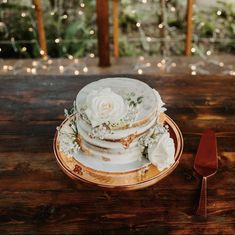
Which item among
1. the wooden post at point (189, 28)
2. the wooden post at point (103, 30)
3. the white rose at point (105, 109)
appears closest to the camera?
the white rose at point (105, 109)

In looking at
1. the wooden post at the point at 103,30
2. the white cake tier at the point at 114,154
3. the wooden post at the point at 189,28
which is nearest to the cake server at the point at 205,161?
the white cake tier at the point at 114,154

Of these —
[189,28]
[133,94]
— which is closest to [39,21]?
[189,28]

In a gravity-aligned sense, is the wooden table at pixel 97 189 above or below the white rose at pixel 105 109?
below

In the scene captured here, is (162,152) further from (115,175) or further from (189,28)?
(189,28)

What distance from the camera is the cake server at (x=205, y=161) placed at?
1.03 meters

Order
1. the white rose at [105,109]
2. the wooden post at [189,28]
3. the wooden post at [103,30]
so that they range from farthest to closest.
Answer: the wooden post at [189,28] < the wooden post at [103,30] < the white rose at [105,109]

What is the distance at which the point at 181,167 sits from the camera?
115 cm

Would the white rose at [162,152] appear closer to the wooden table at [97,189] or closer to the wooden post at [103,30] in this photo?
the wooden table at [97,189]

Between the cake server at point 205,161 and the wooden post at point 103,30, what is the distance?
4.42 feet

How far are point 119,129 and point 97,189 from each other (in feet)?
0.59

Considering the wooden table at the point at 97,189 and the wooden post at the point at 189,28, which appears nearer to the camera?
the wooden table at the point at 97,189

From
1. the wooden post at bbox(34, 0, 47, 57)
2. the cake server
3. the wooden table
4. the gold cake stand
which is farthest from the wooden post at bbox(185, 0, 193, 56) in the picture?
the gold cake stand

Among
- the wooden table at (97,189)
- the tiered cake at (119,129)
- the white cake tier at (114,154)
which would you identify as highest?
the tiered cake at (119,129)

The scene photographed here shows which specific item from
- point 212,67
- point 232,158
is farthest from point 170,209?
point 212,67
